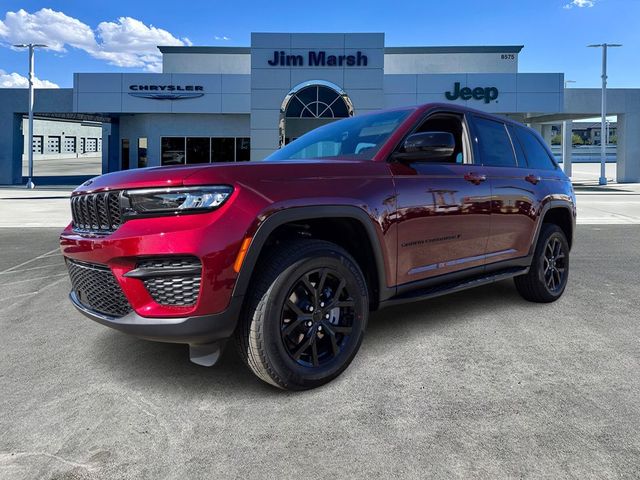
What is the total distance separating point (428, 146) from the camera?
10.5 ft

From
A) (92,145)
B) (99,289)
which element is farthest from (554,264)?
(92,145)

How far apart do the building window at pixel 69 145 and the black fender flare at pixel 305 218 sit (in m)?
86.8

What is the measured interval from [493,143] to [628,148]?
35.5 m

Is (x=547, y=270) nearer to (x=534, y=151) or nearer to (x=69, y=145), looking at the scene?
(x=534, y=151)

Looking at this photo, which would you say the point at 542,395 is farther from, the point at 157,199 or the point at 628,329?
the point at 157,199

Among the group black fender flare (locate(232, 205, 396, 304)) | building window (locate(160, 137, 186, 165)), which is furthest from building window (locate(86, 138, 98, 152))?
black fender flare (locate(232, 205, 396, 304))

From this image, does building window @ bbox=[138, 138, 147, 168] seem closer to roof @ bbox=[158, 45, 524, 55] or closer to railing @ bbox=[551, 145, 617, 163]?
roof @ bbox=[158, 45, 524, 55]

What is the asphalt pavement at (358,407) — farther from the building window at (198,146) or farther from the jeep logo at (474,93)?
the building window at (198,146)

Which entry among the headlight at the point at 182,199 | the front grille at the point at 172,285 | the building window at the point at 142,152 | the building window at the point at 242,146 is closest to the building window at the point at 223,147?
the building window at the point at 242,146

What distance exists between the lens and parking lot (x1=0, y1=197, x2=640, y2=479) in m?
2.23

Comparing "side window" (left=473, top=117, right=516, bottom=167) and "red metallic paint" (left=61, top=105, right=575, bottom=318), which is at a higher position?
"side window" (left=473, top=117, right=516, bottom=167)

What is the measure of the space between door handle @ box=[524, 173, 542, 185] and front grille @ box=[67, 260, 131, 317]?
11.7 feet

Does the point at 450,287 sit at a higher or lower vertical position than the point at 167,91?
lower

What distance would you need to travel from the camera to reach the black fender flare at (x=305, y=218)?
8.64 feet
